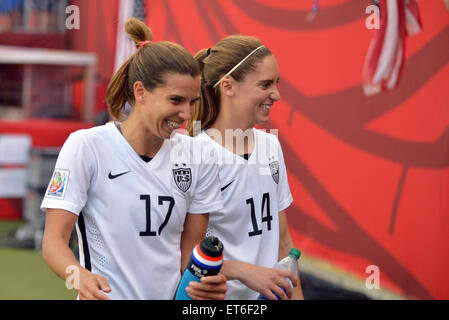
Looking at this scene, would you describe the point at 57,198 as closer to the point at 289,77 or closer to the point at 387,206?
Result: the point at 387,206

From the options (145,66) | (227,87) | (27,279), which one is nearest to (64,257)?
(145,66)

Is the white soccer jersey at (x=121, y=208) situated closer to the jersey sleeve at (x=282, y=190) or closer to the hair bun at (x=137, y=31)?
the hair bun at (x=137, y=31)

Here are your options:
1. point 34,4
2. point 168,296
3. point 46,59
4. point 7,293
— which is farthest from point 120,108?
point 34,4

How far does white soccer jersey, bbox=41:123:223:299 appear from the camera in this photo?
1.90 m

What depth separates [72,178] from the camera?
6.17 ft

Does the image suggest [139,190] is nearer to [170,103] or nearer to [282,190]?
[170,103]

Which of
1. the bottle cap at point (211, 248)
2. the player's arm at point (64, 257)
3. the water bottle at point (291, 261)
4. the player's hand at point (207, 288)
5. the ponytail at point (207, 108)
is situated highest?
the ponytail at point (207, 108)

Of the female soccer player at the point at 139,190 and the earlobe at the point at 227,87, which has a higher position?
the earlobe at the point at 227,87

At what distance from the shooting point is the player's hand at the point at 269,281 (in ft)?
6.77

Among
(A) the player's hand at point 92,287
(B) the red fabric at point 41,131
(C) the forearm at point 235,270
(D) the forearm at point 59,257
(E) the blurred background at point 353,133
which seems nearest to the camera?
(A) the player's hand at point 92,287

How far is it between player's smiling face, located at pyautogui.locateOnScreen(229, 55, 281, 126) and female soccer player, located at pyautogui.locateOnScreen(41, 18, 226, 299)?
0.44 meters

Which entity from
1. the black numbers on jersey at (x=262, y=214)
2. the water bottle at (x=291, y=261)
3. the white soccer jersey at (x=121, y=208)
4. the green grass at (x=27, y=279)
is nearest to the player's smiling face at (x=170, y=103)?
the white soccer jersey at (x=121, y=208)

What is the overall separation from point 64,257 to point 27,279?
4695 millimetres

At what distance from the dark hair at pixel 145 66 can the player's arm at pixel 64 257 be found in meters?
0.46
